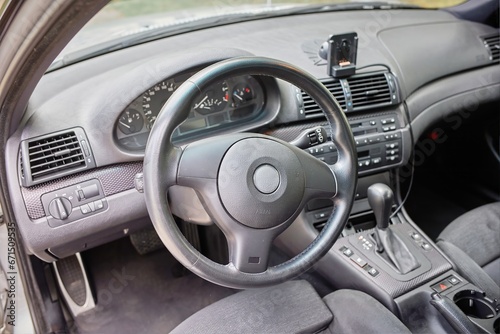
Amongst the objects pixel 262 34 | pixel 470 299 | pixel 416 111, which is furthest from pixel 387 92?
pixel 470 299

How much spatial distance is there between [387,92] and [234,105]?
2.05 ft

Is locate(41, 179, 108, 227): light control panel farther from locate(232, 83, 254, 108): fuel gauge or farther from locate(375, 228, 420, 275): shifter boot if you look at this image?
locate(375, 228, 420, 275): shifter boot

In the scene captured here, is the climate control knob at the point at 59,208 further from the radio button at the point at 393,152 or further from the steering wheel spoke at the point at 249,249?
the radio button at the point at 393,152

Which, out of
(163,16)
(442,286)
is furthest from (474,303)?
(163,16)

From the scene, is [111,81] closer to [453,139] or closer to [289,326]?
[289,326]

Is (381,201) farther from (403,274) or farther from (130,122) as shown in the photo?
(130,122)

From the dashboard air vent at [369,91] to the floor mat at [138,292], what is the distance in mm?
965

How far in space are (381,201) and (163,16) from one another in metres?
1.27

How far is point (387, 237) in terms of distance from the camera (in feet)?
5.38

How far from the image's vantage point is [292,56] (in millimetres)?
1823

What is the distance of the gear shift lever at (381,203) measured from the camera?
62.1 inches

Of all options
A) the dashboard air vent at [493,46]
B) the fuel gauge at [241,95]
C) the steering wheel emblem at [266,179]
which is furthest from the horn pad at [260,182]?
the dashboard air vent at [493,46]

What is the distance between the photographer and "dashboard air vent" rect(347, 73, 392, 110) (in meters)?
1.78

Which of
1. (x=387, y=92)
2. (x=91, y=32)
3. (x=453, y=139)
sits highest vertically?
(x=91, y=32)
